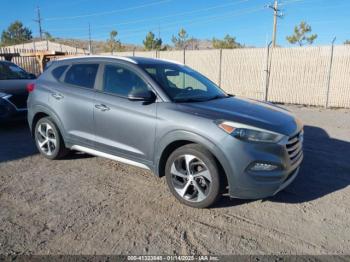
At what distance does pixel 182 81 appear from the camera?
4.80m

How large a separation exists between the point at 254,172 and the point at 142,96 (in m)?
1.60

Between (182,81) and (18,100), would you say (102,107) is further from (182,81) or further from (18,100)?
(18,100)

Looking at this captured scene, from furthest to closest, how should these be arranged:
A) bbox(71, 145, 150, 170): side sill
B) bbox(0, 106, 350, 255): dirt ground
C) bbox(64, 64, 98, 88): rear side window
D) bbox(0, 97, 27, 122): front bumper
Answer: bbox(0, 97, 27, 122): front bumper < bbox(64, 64, 98, 88): rear side window < bbox(71, 145, 150, 170): side sill < bbox(0, 106, 350, 255): dirt ground

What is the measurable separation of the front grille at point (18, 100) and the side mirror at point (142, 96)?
442 cm

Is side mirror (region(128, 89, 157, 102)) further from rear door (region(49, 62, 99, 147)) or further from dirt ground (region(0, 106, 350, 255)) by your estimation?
dirt ground (region(0, 106, 350, 255))

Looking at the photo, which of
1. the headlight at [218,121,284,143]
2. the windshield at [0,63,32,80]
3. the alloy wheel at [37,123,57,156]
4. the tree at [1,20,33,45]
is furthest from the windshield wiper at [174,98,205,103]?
the tree at [1,20,33,45]

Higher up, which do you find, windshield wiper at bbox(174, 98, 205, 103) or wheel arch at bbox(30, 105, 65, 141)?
windshield wiper at bbox(174, 98, 205, 103)

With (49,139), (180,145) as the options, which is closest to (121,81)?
(180,145)

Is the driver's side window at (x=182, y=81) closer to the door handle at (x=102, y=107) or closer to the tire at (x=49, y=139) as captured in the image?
the door handle at (x=102, y=107)

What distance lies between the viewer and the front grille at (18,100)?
23.1 feet

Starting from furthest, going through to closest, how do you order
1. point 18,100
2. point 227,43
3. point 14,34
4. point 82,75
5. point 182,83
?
1. point 14,34
2. point 227,43
3. point 18,100
4. point 82,75
5. point 182,83

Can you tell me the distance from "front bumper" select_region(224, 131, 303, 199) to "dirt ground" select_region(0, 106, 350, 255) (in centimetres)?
35

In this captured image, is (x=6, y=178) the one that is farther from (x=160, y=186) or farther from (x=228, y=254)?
(x=228, y=254)

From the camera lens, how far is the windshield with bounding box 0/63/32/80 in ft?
26.8
